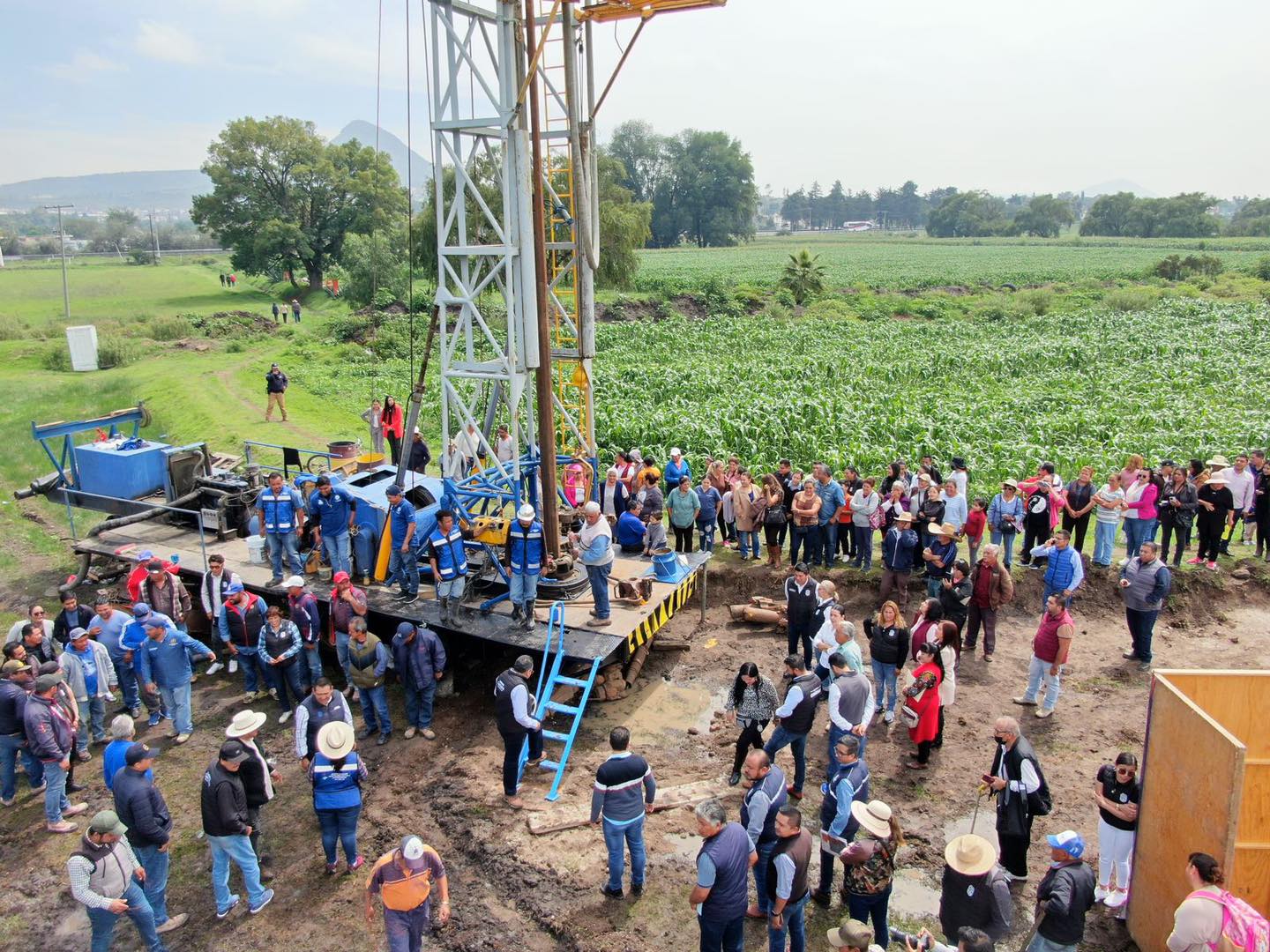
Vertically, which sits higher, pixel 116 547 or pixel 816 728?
pixel 116 547

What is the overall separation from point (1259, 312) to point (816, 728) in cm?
4301

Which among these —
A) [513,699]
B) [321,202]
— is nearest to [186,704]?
[513,699]

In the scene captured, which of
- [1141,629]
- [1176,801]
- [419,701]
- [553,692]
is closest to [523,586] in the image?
[553,692]

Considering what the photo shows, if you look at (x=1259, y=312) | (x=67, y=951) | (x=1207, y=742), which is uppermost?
(x=1259, y=312)

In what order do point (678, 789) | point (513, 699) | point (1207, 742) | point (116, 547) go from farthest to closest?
point (116, 547)
point (678, 789)
point (513, 699)
point (1207, 742)

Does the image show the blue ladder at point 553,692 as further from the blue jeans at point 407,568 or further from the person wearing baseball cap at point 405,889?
the person wearing baseball cap at point 405,889

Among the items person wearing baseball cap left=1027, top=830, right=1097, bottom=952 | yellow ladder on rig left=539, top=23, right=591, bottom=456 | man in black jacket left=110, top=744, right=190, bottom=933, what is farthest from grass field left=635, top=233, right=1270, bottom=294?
person wearing baseball cap left=1027, top=830, right=1097, bottom=952

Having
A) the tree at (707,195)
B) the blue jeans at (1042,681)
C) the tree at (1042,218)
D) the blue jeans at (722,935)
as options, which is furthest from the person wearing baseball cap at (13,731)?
the tree at (1042,218)

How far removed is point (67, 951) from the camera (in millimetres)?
7711

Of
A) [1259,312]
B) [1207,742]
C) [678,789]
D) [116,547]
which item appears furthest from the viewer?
[1259,312]

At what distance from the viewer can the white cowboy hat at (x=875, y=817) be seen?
654cm

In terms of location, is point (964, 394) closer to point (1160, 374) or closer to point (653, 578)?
point (1160, 374)

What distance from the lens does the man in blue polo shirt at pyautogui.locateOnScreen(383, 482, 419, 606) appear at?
12180 millimetres

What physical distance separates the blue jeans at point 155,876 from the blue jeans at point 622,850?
12.7 feet
